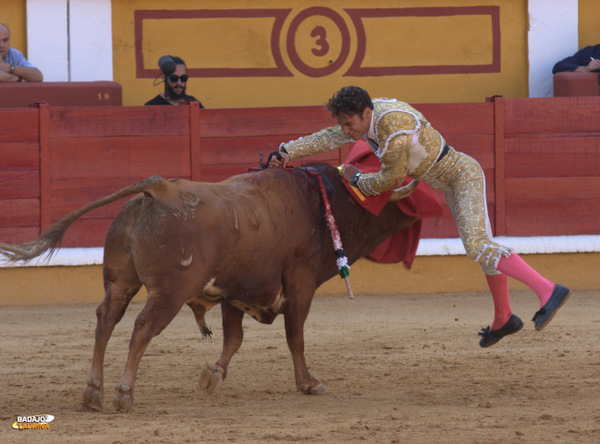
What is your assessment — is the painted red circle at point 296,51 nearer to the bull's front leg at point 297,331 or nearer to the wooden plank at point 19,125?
the wooden plank at point 19,125

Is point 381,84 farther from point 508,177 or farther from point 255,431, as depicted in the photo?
point 255,431

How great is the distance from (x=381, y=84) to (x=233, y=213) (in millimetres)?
4259

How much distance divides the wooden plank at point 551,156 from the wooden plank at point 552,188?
0.12 feet

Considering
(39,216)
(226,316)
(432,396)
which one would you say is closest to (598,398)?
(432,396)

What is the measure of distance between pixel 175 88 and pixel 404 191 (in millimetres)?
3000

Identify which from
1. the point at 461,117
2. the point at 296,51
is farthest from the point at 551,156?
the point at 296,51

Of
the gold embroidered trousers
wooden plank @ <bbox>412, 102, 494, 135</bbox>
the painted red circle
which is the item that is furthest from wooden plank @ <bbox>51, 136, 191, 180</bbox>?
the gold embroidered trousers

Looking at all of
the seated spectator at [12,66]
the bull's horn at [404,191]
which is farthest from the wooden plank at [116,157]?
the bull's horn at [404,191]

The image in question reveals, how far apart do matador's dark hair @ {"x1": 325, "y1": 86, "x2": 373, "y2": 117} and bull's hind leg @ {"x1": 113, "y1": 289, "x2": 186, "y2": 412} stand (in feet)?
3.26

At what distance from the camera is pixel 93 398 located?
11.1 ft

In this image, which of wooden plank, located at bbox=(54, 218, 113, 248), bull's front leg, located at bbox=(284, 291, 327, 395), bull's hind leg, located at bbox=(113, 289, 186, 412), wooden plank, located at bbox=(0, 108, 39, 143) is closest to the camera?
bull's hind leg, located at bbox=(113, 289, 186, 412)

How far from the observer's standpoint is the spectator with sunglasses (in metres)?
6.66

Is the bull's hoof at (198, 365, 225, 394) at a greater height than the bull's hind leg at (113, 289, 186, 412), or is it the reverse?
the bull's hind leg at (113, 289, 186, 412)

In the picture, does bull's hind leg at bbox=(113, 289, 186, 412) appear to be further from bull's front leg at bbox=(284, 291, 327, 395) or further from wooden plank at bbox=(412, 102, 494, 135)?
wooden plank at bbox=(412, 102, 494, 135)
